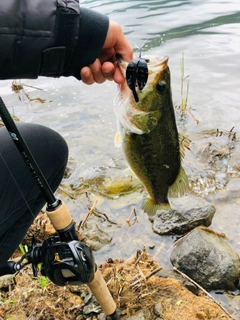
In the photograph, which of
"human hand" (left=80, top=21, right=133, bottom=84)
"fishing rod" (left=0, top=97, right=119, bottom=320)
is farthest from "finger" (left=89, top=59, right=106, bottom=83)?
"fishing rod" (left=0, top=97, right=119, bottom=320)

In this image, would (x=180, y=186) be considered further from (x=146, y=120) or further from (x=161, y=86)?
(x=161, y=86)

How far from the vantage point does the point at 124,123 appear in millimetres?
2336

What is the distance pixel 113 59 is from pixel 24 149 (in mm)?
814

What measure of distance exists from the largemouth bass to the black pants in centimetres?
45

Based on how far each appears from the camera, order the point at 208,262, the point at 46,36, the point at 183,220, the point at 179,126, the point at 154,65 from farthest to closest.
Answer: the point at 179,126 < the point at 183,220 < the point at 208,262 < the point at 154,65 < the point at 46,36

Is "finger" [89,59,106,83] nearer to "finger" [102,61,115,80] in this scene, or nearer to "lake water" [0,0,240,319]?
"finger" [102,61,115,80]

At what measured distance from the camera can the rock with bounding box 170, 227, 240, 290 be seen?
309 centimetres

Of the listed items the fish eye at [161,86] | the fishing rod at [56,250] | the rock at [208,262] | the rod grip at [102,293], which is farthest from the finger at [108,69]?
the rock at [208,262]

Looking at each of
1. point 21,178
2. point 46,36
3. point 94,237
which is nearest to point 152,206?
point 21,178

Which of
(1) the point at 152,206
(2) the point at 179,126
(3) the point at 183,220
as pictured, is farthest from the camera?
(2) the point at 179,126

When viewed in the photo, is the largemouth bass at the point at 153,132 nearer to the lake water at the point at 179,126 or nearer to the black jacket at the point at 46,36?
the black jacket at the point at 46,36

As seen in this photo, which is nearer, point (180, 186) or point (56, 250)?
point (56, 250)

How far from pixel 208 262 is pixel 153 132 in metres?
1.37

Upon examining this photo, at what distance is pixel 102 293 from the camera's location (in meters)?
2.25
